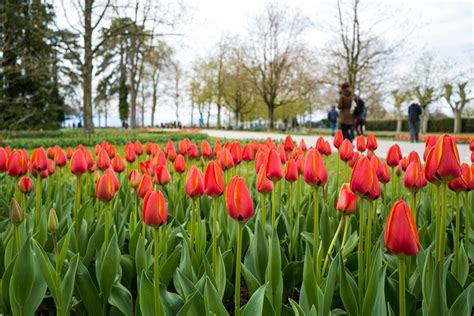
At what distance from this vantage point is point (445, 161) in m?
1.27

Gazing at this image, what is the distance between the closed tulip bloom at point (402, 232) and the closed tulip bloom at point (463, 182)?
549 mm

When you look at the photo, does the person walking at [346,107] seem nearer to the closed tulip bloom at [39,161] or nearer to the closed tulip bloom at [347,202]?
the closed tulip bloom at [39,161]

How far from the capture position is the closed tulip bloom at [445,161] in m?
1.26

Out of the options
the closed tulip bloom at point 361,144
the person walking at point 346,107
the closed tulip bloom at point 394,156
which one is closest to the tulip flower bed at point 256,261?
the closed tulip bloom at point 394,156

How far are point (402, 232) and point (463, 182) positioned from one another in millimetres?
613

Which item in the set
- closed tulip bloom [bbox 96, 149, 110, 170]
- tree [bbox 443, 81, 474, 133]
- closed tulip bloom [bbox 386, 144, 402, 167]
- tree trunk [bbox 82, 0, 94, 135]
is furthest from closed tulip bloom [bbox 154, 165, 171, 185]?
tree [bbox 443, 81, 474, 133]

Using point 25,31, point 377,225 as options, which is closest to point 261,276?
point 377,225

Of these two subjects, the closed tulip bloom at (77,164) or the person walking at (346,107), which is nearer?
the closed tulip bloom at (77,164)

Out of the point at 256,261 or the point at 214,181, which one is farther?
the point at 256,261

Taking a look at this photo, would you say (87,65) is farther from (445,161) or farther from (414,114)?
(445,161)

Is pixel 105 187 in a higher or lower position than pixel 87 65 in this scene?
lower

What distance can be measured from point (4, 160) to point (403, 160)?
8.09ft

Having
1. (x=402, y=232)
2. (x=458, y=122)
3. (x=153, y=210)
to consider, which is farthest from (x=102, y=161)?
(x=458, y=122)

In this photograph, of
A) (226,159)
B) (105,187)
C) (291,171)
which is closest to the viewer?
(105,187)
